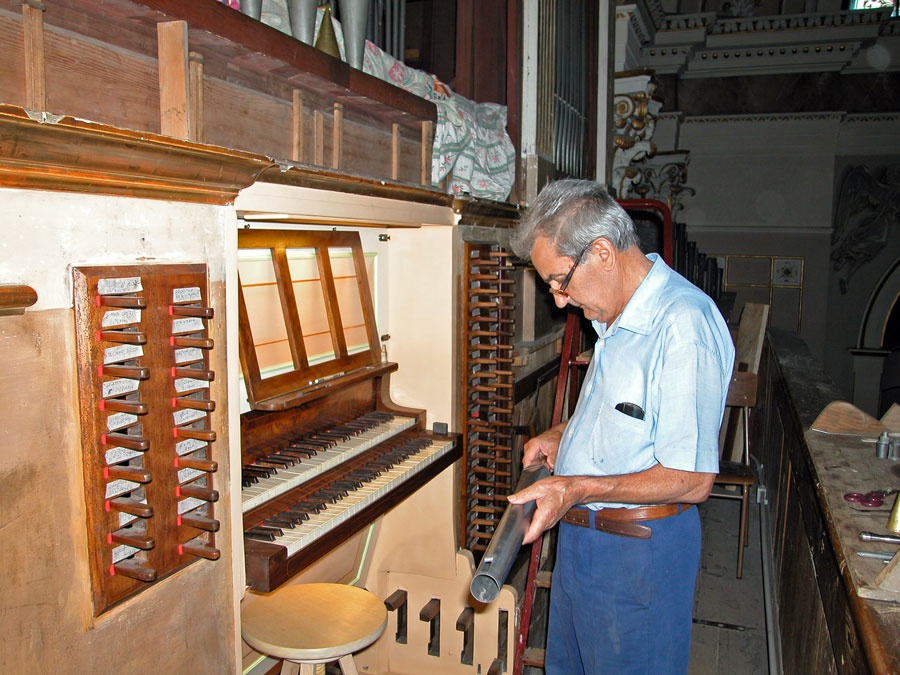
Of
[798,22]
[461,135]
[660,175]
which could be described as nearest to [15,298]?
[461,135]

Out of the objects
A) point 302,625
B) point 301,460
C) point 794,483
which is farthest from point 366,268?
point 794,483

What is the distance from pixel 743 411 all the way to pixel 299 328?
3459 millimetres

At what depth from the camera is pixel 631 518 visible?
185 cm

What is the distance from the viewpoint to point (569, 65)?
486cm

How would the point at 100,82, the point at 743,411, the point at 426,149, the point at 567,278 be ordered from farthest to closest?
1. the point at 743,411
2. the point at 426,149
3. the point at 567,278
4. the point at 100,82

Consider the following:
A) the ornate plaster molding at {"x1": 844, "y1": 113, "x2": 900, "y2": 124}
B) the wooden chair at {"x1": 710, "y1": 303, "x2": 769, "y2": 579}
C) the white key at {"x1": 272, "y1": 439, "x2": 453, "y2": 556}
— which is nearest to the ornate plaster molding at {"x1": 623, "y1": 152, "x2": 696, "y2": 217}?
the ornate plaster molding at {"x1": 844, "y1": 113, "x2": 900, "y2": 124}

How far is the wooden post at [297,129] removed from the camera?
7.27 ft

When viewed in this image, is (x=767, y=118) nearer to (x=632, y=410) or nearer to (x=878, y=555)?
(x=632, y=410)

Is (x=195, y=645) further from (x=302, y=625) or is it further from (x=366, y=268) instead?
(x=366, y=268)

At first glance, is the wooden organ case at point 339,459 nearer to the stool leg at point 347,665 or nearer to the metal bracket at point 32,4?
the stool leg at point 347,665

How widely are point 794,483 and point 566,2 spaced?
3508 millimetres

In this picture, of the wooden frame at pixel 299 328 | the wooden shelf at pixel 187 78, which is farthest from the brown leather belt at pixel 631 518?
the wooden shelf at pixel 187 78

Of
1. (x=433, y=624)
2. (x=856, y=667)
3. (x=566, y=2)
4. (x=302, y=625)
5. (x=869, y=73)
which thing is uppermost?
(x=869, y=73)

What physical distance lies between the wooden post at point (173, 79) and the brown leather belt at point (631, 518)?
1.40 meters
